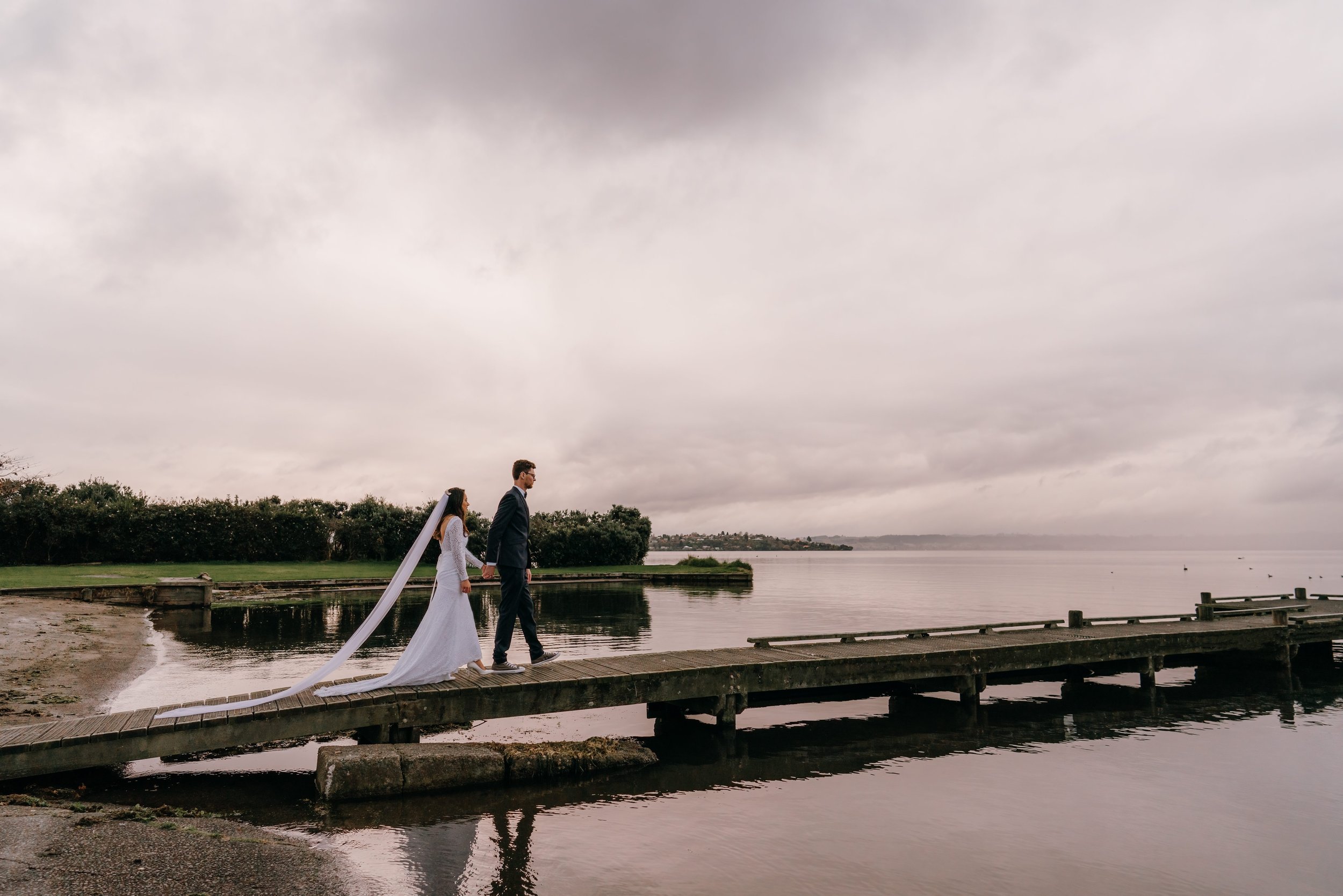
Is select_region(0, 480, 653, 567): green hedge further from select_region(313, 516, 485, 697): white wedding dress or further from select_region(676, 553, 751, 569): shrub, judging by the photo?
select_region(313, 516, 485, 697): white wedding dress

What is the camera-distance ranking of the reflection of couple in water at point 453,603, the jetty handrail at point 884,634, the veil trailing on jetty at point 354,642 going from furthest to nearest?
the jetty handrail at point 884,634 < the reflection of couple in water at point 453,603 < the veil trailing on jetty at point 354,642

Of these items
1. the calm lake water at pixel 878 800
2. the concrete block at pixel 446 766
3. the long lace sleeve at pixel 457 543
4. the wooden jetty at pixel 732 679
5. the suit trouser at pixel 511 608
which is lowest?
the calm lake water at pixel 878 800

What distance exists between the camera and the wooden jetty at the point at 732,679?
8602 mm

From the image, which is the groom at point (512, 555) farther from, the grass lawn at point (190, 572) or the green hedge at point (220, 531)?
the green hedge at point (220, 531)

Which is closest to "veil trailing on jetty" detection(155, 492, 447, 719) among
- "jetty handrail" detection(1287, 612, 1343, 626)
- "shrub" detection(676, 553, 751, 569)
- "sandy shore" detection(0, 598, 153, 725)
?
"sandy shore" detection(0, 598, 153, 725)

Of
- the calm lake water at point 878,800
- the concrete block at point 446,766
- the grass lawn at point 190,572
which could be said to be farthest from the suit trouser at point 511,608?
the grass lawn at point 190,572

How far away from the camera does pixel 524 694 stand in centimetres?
1050

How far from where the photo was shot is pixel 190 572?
4803cm

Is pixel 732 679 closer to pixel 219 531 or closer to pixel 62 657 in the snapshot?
pixel 62 657

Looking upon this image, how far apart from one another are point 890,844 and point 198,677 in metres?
14.9

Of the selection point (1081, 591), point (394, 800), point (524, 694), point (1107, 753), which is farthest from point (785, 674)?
point (1081, 591)

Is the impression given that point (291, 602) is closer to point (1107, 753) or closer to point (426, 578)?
point (426, 578)

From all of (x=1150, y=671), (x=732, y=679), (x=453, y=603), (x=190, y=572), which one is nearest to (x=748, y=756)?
(x=732, y=679)

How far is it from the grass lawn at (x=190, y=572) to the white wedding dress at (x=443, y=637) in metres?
30.7
